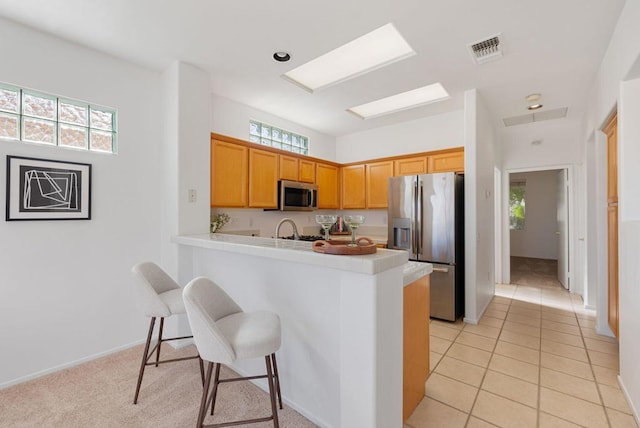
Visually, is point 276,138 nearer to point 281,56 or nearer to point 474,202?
point 281,56

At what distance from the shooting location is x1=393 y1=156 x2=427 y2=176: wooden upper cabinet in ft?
14.0

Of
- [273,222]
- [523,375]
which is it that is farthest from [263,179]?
[523,375]

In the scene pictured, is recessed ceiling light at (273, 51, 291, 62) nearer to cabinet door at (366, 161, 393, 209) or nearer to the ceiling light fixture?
cabinet door at (366, 161, 393, 209)

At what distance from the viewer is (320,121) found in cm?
464

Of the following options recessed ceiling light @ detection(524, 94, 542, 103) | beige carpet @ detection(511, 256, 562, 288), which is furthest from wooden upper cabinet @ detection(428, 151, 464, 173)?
beige carpet @ detection(511, 256, 562, 288)

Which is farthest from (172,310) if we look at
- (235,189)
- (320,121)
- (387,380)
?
(320,121)

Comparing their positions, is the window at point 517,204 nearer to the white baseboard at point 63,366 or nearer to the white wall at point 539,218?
the white wall at point 539,218

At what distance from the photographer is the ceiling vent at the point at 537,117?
4.08 m

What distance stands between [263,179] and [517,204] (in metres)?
7.82

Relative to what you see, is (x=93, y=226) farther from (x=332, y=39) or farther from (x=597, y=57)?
(x=597, y=57)

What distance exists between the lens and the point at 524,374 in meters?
2.34

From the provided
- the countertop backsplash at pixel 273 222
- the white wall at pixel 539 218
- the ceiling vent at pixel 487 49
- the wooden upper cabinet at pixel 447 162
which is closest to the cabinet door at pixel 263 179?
the countertop backsplash at pixel 273 222

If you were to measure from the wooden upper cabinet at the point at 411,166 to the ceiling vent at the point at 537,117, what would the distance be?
1.51m

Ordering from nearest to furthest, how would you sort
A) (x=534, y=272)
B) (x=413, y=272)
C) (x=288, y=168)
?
(x=413, y=272) < (x=288, y=168) < (x=534, y=272)
